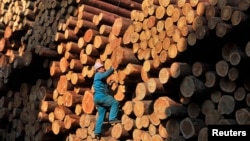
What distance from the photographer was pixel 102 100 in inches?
277

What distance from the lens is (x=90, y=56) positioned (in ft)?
25.7

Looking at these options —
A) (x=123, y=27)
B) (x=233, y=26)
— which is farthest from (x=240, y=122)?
(x=123, y=27)

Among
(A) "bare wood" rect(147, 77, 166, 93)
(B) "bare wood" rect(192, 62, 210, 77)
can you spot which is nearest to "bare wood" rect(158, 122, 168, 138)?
(A) "bare wood" rect(147, 77, 166, 93)

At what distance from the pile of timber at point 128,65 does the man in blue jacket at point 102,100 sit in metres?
0.17

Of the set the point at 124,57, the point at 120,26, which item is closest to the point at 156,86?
the point at 124,57

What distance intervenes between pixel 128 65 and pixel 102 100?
2.51 ft

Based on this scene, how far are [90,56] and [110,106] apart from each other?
4.24ft

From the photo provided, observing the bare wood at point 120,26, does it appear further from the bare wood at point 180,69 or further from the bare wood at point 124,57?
the bare wood at point 180,69

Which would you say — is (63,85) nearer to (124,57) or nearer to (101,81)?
(101,81)

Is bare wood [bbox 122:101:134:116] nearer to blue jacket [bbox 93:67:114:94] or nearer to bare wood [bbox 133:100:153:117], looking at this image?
bare wood [bbox 133:100:153:117]

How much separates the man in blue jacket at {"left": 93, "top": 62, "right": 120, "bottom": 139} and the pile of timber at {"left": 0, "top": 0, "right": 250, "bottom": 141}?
168 mm

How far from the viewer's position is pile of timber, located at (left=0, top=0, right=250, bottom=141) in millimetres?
5461

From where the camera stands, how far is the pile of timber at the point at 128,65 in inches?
215

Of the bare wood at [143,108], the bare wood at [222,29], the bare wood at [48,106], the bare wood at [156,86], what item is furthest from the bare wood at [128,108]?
the bare wood at [48,106]
